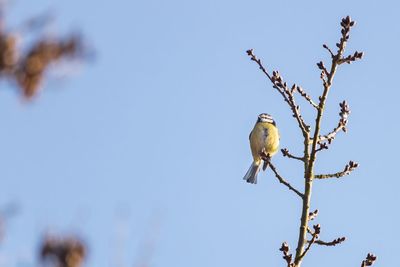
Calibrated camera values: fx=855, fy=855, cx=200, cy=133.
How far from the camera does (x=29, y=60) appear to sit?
3.71 metres

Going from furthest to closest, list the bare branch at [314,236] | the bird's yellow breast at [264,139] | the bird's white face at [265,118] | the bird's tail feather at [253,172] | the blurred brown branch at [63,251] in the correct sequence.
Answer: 1. the bird's white face at [265,118]
2. the bird's yellow breast at [264,139]
3. the bird's tail feather at [253,172]
4. the bare branch at [314,236]
5. the blurred brown branch at [63,251]

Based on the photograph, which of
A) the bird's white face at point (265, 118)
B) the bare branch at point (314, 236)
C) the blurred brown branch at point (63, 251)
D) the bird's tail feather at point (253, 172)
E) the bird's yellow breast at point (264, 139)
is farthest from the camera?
the bird's white face at point (265, 118)

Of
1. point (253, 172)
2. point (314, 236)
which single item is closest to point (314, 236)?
point (314, 236)

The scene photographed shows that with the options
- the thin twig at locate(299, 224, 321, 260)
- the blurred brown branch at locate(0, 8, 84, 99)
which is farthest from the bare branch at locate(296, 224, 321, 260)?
the blurred brown branch at locate(0, 8, 84, 99)

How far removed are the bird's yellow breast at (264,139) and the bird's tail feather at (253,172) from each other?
0.91 ft

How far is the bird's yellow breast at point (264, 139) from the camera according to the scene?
1016cm

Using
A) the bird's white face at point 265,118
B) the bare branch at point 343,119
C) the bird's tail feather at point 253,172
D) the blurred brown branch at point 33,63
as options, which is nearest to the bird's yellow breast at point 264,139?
the bird's tail feather at point 253,172

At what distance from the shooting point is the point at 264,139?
33.4ft

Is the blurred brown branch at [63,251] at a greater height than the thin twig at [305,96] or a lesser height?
lesser

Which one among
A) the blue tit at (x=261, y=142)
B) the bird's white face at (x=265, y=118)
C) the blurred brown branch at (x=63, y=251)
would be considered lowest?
the blurred brown branch at (x=63, y=251)

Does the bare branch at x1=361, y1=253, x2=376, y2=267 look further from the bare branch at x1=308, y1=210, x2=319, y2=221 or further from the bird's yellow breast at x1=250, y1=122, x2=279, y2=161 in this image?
the bird's yellow breast at x1=250, y1=122, x2=279, y2=161

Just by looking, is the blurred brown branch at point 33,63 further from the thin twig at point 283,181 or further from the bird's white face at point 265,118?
the bird's white face at point 265,118

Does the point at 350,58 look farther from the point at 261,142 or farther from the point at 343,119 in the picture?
the point at 261,142

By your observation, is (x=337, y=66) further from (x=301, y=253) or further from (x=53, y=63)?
(x=53, y=63)
